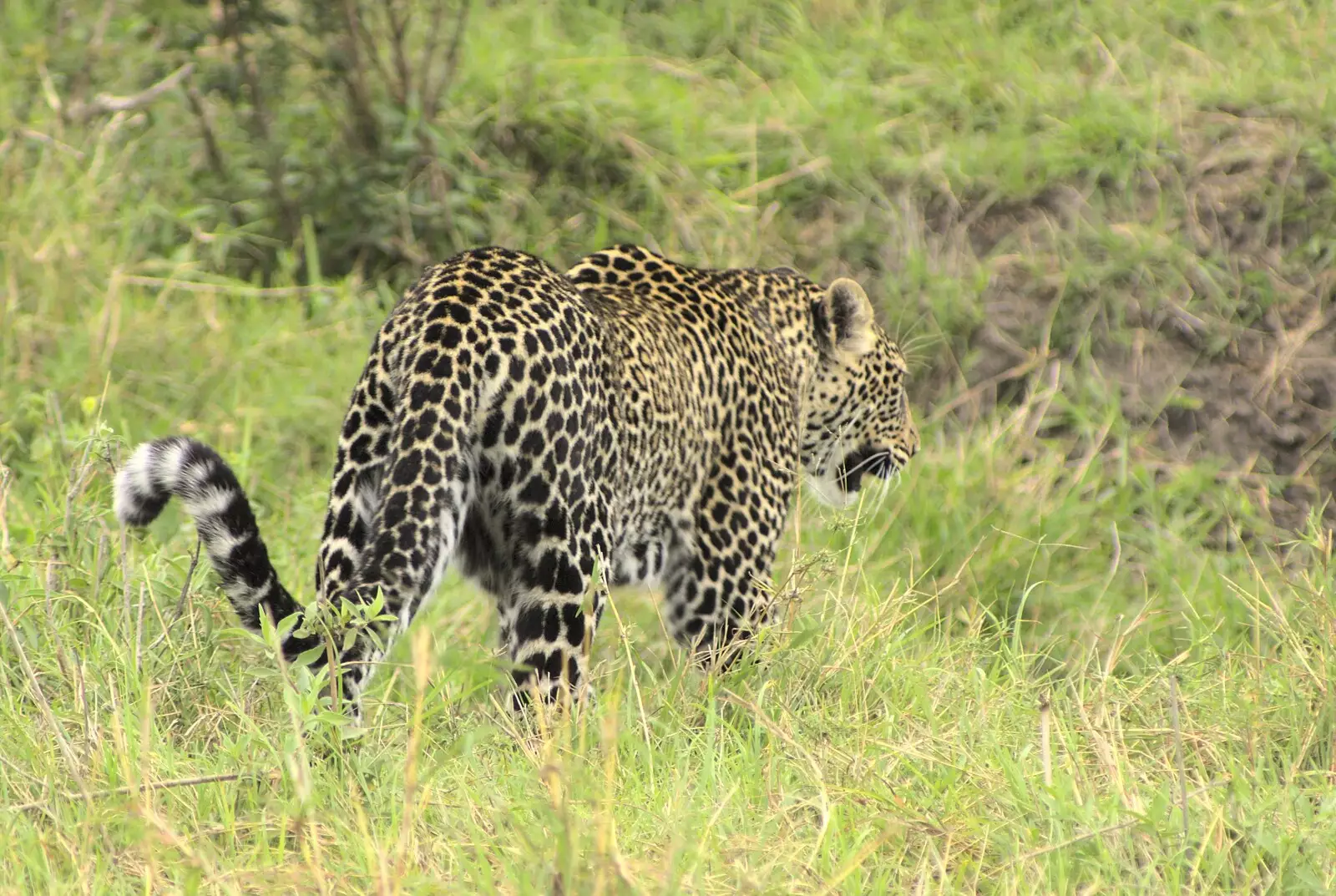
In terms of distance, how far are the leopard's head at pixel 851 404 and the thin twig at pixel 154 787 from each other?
8.35 ft

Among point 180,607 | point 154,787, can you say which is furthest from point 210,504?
point 154,787

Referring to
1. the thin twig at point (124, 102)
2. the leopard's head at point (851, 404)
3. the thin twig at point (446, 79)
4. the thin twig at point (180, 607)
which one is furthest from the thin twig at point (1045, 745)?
the thin twig at point (124, 102)

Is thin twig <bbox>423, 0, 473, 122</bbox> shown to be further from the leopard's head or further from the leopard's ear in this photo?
the leopard's ear

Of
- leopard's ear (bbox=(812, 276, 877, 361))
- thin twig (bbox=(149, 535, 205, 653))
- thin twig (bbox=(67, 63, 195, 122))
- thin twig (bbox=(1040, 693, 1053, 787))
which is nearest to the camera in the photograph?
thin twig (bbox=(1040, 693, 1053, 787))

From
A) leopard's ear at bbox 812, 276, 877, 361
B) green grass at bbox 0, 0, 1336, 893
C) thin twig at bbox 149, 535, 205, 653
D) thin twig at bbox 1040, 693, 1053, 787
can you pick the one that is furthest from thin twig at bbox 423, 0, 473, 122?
thin twig at bbox 1040, 693, 1053, 787

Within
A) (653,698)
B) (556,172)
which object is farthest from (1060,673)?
(556,172)

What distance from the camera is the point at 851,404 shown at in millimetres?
5527

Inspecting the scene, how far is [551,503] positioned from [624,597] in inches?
64.9

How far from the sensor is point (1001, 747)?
11.8 feet

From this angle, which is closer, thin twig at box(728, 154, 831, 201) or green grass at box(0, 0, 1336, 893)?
green grass at box(0, 0, 1336, 893)

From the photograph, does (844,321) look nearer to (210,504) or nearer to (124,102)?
(210,504)

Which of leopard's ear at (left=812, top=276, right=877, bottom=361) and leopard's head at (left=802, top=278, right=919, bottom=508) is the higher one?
leopard's ear at (left=812, top=276, right=877, bottom=361)

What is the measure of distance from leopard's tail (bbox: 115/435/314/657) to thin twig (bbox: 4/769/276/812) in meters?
0.35

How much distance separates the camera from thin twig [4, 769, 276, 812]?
3174 millimetres
